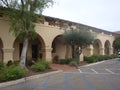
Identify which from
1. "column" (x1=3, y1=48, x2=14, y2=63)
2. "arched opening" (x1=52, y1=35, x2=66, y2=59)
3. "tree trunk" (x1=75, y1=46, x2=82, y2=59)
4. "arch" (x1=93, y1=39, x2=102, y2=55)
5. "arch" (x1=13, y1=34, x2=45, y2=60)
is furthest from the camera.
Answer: "arch" (x1=93, y1=39, x2=102, y2=55)

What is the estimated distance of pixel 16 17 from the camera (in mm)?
18078

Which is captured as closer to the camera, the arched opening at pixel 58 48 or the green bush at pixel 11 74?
Result: the green bush at pixel 11 74

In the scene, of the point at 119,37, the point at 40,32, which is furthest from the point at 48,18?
the point at 119,37

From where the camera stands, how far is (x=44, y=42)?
931 inches

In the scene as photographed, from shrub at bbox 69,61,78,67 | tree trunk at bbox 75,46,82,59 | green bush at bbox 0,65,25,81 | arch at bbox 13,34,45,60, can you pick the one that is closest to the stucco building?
arch at bbox 13,34,45,60

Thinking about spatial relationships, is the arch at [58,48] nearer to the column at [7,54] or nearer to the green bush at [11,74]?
the column at [7,54]

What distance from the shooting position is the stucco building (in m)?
19.6

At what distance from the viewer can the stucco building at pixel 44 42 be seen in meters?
19.6

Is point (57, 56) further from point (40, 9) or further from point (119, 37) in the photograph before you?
point (119, 37)

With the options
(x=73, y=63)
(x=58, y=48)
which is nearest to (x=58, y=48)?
(x=58, y=48)

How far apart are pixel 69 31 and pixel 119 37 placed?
55.8 ft

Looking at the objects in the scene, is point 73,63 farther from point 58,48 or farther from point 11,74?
point 11,74

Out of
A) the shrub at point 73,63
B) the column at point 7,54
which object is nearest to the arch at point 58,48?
the shrub at point 73,63

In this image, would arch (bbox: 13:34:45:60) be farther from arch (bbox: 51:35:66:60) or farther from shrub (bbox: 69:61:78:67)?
shrub (bbox: 69:61:78:67)
